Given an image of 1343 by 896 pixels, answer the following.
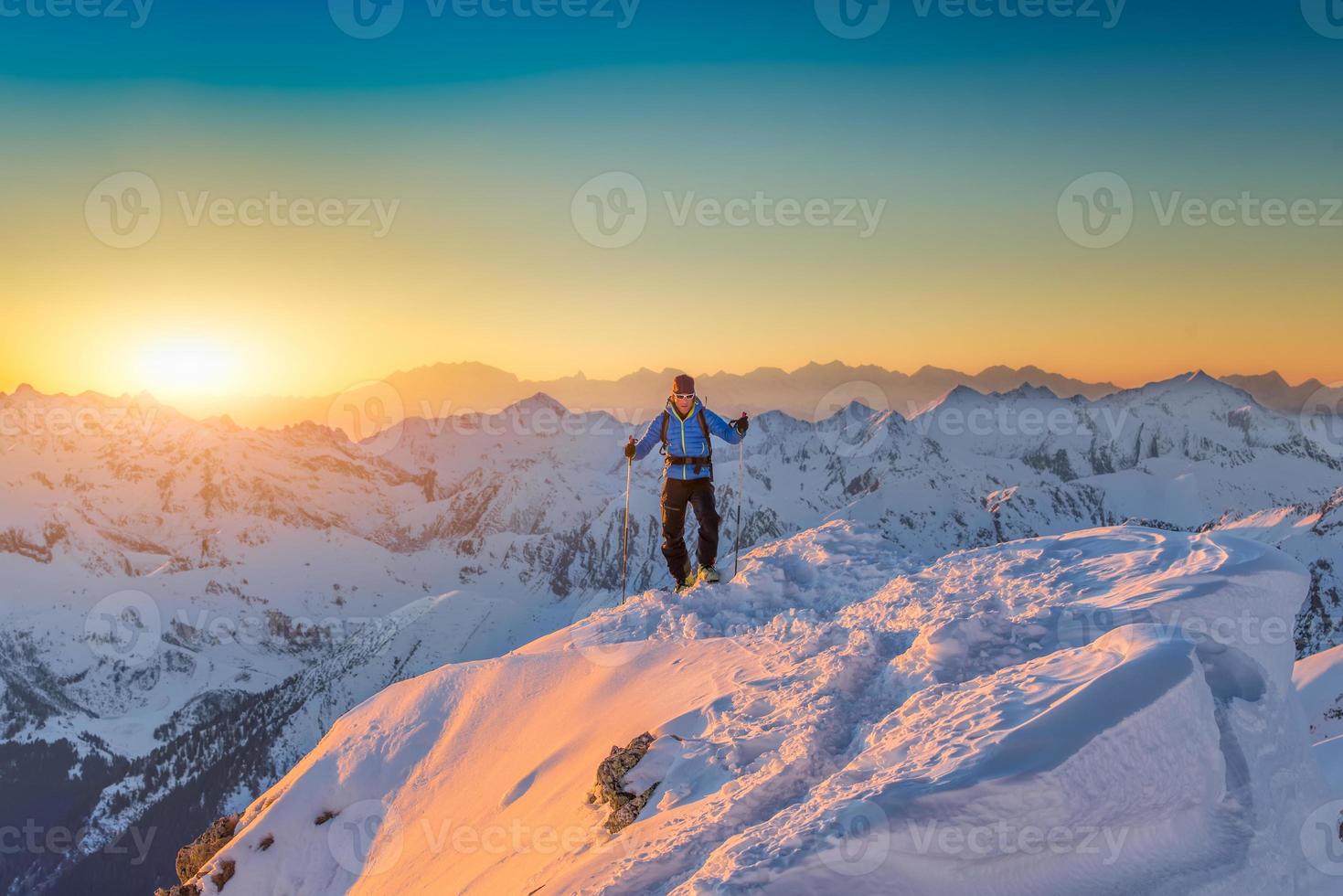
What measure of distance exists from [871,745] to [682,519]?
391 inches

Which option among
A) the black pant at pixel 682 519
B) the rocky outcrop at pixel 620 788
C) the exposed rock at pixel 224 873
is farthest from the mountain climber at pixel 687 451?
the exposed rock at pixel 224 873

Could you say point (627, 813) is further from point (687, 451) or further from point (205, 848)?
point (205, 848)

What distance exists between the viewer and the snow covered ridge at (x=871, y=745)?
6.38 meters

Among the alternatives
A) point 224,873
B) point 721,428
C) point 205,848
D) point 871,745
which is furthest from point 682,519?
point 205,848

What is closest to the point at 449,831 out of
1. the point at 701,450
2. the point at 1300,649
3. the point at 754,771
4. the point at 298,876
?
the point at 298,876

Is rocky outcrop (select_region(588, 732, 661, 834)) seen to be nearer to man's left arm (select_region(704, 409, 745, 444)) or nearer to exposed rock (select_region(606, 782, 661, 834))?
exposed rock (select_region(606, 782, 661, 834))

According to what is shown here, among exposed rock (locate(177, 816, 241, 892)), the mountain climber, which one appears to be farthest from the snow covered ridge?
exposed rock (locate(177, 816, 241, 892))

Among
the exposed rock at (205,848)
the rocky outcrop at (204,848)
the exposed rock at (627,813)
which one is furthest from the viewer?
the exposed rock at (205,848)

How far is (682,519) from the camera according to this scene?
17.9 m

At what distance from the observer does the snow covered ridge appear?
638 centimetres

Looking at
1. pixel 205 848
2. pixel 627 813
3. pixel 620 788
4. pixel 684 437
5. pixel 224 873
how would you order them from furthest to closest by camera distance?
pixel 205 848
pixel 684 437
pixel 224 873
pixel 620 788
pixel 627 813

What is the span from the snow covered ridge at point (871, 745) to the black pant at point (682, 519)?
4.09 ft

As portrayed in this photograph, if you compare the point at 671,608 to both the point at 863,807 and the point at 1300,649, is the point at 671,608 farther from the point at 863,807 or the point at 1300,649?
the point at 1300,649

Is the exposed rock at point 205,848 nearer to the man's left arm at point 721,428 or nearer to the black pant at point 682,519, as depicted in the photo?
the black pant at point 682,519
